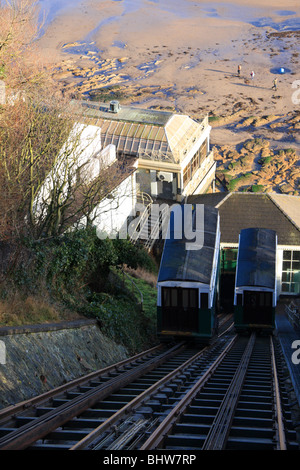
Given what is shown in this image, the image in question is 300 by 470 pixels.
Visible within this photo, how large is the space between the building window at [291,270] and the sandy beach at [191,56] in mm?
24665

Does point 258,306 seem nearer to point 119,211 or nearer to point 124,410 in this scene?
point 119,211

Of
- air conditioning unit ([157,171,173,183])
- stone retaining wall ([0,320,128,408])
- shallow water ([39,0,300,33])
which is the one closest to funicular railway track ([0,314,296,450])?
stone retaining wall ([0,320,128,408])

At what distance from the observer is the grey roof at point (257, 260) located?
2281cm

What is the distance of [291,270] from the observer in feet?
102

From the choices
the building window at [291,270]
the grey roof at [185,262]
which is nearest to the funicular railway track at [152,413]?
the grey roof at [185,262]

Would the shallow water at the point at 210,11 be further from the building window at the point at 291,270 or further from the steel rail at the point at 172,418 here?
the steel rail at the point at 172,418

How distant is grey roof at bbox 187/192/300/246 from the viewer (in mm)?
31312

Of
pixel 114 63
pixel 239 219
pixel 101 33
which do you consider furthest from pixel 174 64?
pixel 239 219

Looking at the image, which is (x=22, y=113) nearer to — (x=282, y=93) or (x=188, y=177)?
(x=188, y=177)

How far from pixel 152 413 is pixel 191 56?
68.1m

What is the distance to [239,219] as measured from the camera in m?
32.5

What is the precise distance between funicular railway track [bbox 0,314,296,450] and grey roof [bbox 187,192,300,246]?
16.6 m

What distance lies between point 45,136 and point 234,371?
963 cm

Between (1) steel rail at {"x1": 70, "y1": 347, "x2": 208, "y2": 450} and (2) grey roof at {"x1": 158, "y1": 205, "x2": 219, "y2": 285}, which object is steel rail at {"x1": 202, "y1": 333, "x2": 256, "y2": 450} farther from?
(2) grey roof at {"x1": 158, "y1": 205, "x2": 219, "y2": 285}
